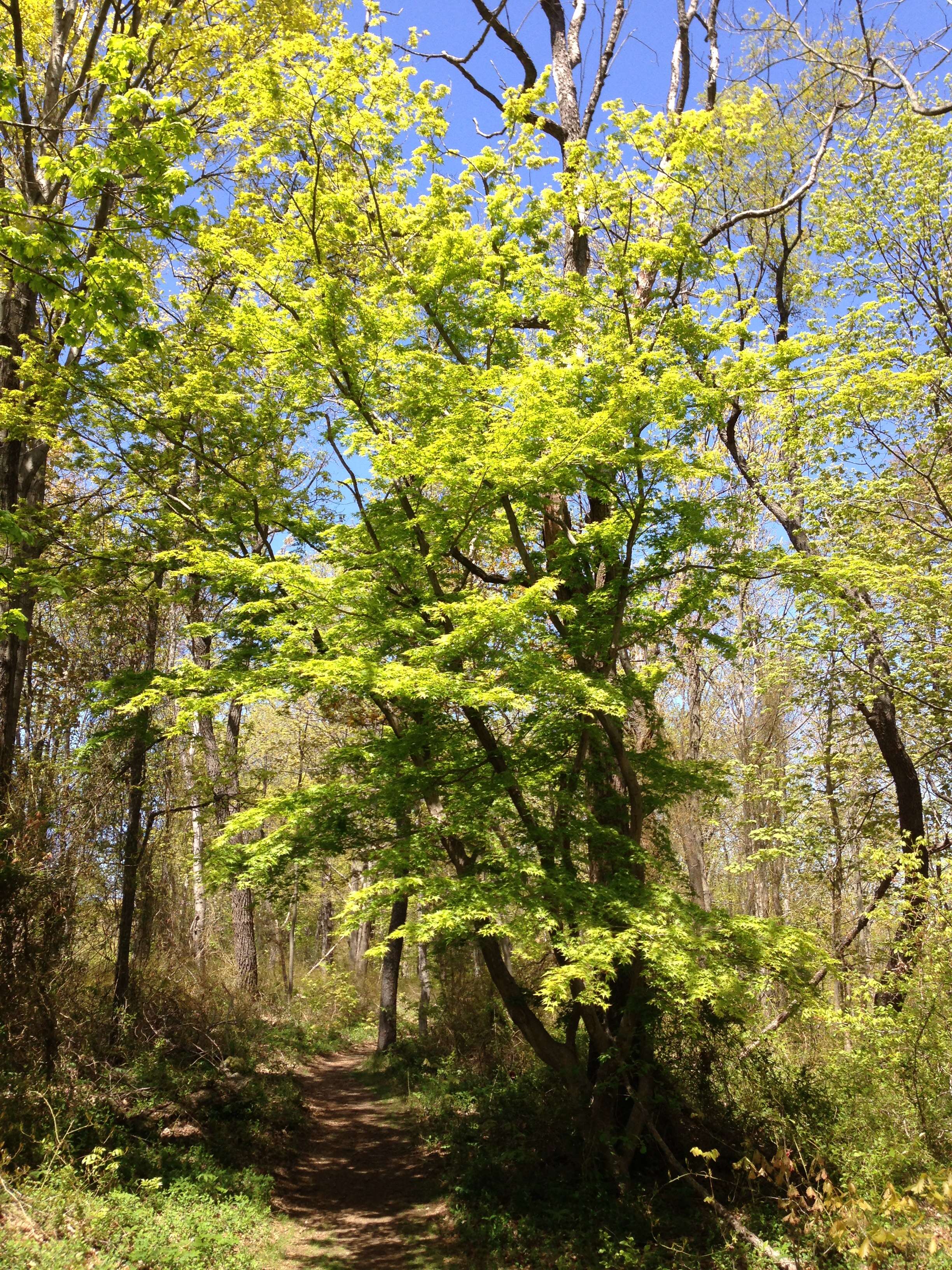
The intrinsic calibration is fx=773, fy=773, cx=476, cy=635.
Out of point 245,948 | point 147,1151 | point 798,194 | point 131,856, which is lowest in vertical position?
point 147,1151

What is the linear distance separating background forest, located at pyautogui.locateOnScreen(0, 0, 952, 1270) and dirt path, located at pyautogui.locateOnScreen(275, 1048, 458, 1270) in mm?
380

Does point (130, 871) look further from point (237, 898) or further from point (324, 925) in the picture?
point (324, 925)

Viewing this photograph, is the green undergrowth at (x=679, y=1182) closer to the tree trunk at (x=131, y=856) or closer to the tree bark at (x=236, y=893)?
the tree trunk at (x=131, y=856)

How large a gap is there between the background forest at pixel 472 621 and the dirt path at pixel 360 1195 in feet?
1.25

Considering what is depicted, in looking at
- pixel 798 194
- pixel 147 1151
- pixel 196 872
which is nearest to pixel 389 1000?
pixel 196 872

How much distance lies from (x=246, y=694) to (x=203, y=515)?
3282 mm

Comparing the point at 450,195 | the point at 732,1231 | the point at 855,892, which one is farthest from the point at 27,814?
Answer: the point at 855,892

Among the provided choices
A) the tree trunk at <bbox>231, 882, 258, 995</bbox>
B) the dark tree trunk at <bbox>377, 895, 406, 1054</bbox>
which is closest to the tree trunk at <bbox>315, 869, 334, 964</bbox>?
the dark tree trunk at <bbox>377, 895, 406, 1054</bbox>

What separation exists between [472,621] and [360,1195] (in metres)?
7.18

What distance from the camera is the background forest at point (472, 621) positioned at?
262 inches

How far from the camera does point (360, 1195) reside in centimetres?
893

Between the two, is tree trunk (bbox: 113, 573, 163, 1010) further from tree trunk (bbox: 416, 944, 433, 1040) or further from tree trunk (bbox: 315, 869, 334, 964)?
tree trunk (bbox: 315, 869, 334, 964)

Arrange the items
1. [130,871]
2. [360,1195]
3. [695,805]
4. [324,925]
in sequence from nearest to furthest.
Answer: [360,1195] → [130,871] → [695,805] → [324,925]

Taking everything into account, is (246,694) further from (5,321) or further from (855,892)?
(855,892)
